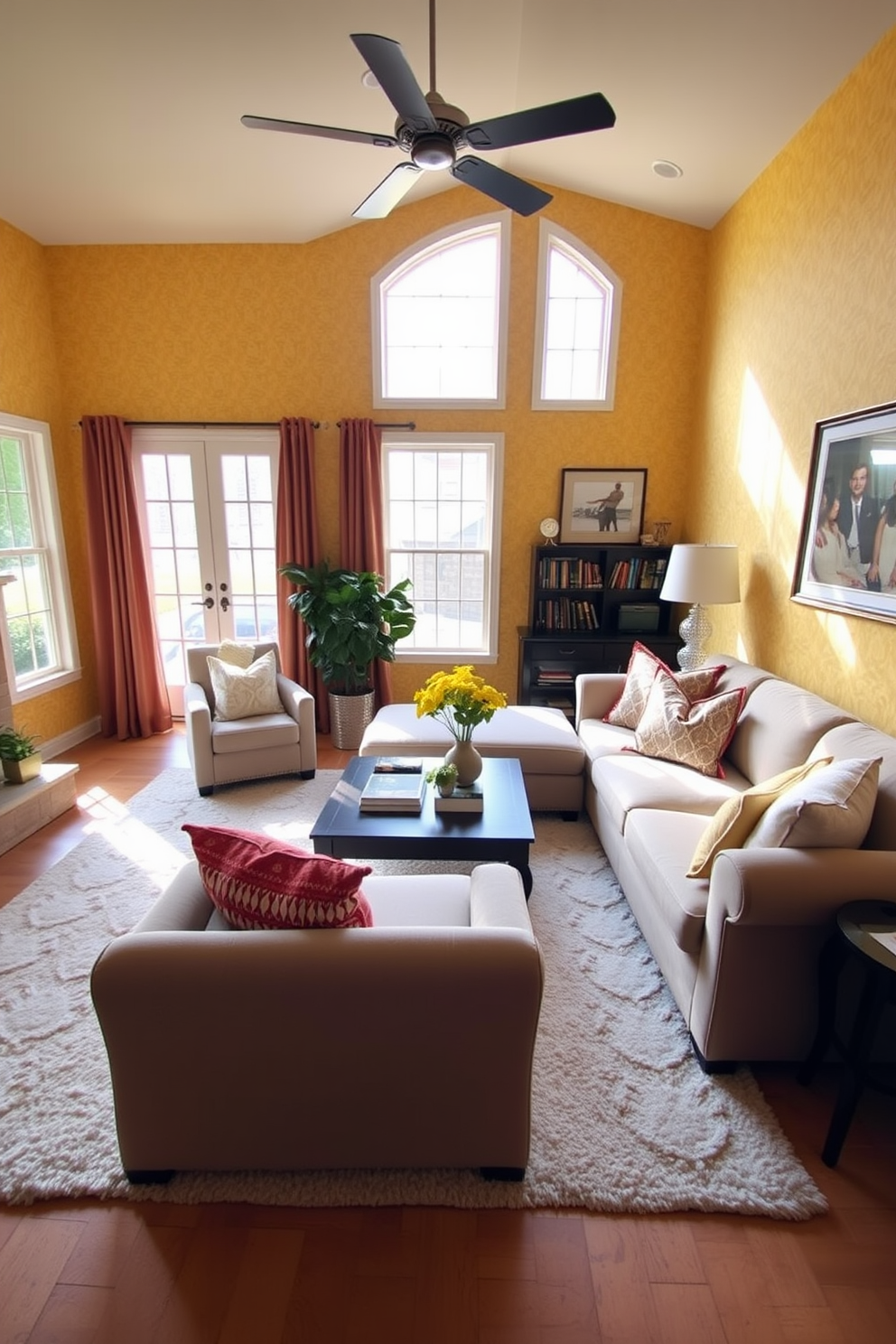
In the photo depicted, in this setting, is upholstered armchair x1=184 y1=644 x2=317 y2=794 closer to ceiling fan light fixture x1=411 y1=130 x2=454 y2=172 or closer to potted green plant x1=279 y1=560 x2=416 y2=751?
potted green plant x1=279 y1=560 x2=416 y2=751

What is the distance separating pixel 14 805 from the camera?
320 centimetres

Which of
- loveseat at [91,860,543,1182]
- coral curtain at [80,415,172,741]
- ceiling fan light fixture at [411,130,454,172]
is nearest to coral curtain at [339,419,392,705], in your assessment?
coral curtain at [80,415,172,741]

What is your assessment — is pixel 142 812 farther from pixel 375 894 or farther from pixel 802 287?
pixel 802 287

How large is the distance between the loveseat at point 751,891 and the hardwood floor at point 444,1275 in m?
0.38

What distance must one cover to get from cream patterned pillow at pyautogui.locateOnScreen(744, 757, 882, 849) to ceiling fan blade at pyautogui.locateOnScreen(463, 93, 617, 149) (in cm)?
208

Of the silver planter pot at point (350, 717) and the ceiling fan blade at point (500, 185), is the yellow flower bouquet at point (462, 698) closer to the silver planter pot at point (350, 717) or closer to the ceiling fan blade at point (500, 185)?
the ceiling fan blade at point (500, 185)

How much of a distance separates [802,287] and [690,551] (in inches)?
54.3

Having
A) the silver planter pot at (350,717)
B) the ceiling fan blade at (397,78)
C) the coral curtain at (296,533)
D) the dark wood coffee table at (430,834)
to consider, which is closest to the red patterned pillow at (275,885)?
the dark wood coffee table at (430,834)

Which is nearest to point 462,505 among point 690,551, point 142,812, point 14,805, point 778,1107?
point 690,551

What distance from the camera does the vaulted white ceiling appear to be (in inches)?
103

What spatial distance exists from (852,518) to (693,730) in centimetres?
114

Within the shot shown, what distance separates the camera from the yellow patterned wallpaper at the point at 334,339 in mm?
4383

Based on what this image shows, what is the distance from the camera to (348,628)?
4.27 metres

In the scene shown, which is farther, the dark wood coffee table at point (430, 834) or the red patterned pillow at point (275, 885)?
the dark wood coffee table at point (430, 834)
